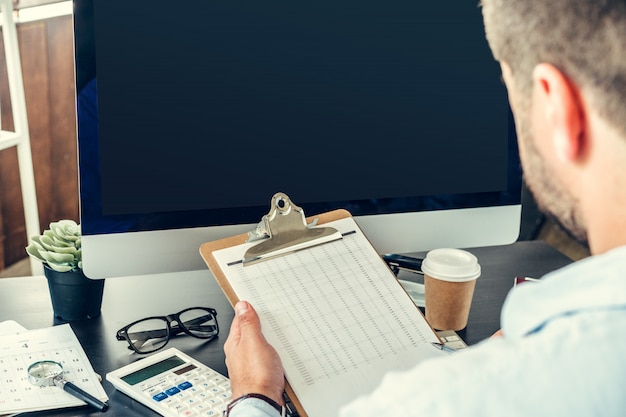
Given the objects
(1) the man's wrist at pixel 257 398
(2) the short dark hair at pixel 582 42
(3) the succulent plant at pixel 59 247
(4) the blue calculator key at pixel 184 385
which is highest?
(2) the short dark hair at pixel 582 42

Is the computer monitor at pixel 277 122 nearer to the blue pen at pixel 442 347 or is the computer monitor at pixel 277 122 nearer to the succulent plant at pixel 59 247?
the succulent plant at pixel 59 247

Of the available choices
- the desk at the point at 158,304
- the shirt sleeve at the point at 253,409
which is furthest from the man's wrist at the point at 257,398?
the desk at the point at 158,304

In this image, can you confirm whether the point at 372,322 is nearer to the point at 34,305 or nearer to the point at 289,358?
the point at 289,358

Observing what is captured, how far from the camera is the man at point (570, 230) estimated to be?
45 cm

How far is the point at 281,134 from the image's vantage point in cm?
93

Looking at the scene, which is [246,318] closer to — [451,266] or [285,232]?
[285,232]

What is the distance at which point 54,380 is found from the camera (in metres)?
0.83

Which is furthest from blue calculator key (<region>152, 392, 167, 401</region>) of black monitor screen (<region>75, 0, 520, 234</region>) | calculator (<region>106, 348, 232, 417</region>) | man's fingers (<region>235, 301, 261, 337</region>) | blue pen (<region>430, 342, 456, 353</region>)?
blue pen (<region>430, 342, 456, 353</region>)

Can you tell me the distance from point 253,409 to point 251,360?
0.06 meters

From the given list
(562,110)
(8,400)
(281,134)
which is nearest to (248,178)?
(281,134)

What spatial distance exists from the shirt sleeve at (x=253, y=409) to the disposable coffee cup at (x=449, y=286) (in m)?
0.32

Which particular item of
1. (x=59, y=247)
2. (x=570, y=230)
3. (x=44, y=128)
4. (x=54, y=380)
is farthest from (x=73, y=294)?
(x=44, y=128)

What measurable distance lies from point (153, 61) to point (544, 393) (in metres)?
0.61

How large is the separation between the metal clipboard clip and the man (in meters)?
0.35
